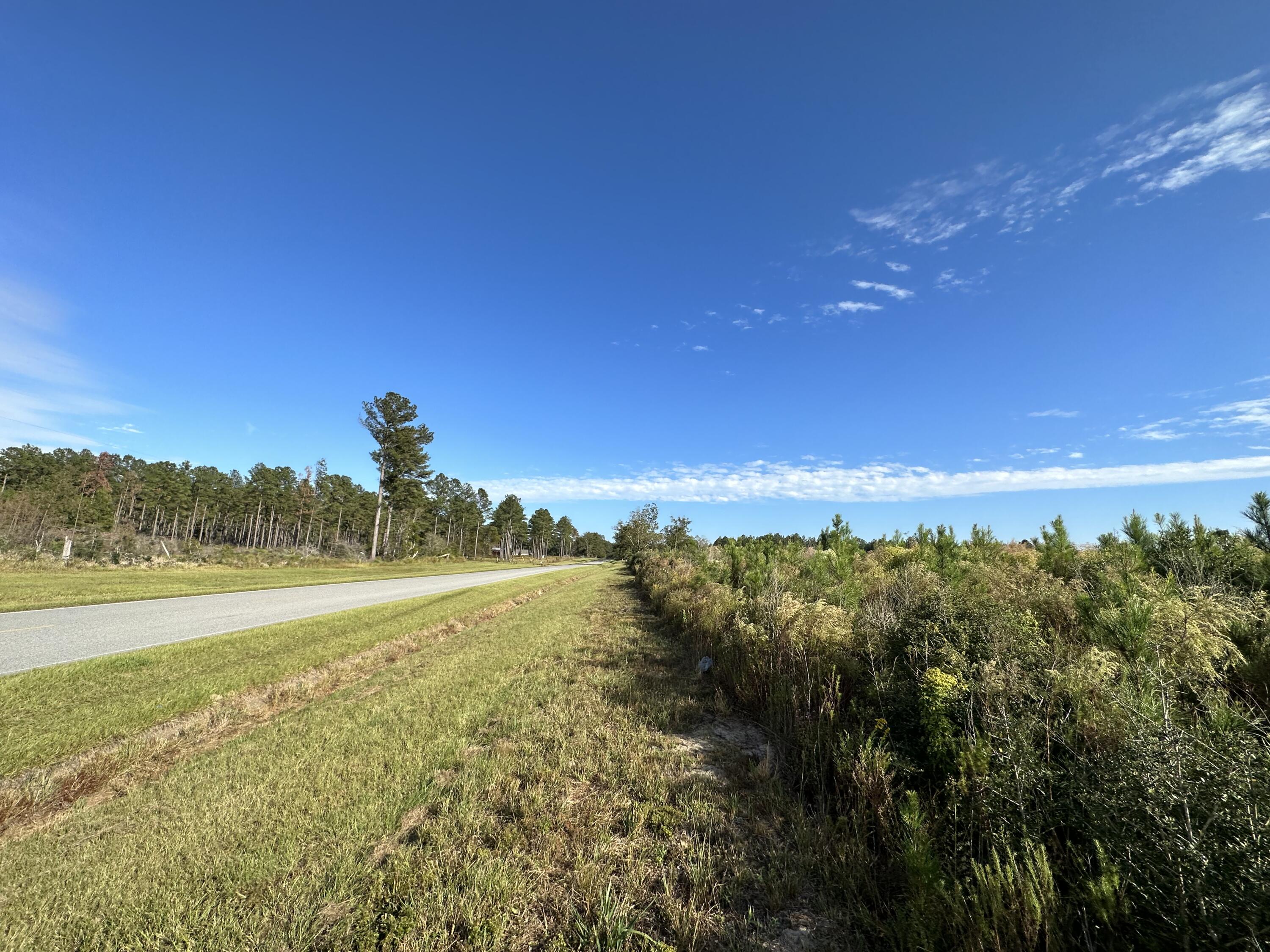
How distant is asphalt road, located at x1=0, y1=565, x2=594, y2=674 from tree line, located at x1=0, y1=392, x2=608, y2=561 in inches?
992

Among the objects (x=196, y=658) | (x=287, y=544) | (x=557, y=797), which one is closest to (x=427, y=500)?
(x=287, y=544)

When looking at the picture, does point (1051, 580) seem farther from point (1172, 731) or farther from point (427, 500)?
point (427, 500)

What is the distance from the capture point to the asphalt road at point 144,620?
7789 mm

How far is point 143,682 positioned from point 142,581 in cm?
1693

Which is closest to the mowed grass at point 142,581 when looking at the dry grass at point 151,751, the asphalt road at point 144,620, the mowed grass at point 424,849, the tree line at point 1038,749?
the asphalt road at point 144,620

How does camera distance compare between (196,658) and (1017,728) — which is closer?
(1017,728)

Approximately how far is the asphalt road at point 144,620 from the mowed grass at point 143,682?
2.27 ft

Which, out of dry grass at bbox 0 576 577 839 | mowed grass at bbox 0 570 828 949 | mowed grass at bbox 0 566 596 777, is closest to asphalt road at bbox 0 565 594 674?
mowed grass at bbox 0 566 596 777

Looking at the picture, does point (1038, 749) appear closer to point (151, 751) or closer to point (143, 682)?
point (151, 751)

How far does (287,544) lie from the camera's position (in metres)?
80.2

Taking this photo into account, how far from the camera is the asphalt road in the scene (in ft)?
25.6

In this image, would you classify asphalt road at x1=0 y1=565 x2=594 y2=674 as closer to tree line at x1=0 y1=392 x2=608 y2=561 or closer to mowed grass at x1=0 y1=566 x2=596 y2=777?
mowed grass at x1=0 y1=566 x2=596 y2=777

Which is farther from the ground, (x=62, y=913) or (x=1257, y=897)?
(x=1257, y=897)

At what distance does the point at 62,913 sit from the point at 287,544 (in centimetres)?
9528
